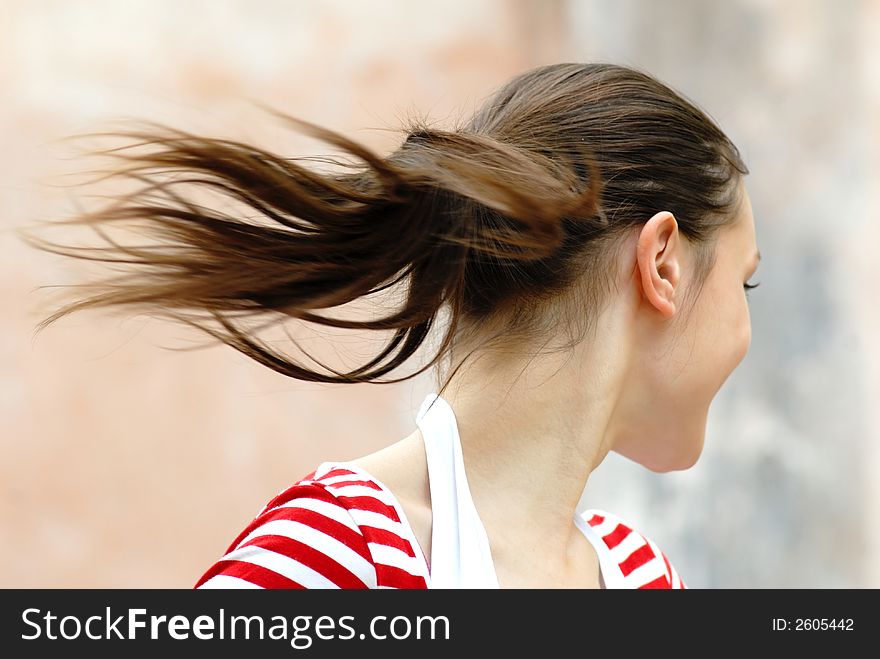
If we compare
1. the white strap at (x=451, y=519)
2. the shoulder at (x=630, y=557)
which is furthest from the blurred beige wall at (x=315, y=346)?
the white strap at (x=451, y=519)

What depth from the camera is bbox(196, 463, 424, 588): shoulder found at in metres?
0.56

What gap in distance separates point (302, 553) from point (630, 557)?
12.5 inches

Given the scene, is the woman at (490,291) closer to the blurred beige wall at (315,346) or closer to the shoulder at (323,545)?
the shoulder at (323,545)

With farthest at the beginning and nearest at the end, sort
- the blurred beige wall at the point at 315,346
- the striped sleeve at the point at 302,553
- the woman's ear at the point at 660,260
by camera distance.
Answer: the blurred beige wall at the point at 315,346 → the woman's ear at the point at 660,260 → the striped sleeve at the point at 302,553

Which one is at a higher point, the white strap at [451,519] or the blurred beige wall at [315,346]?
the blurred beige wall at [315,346]

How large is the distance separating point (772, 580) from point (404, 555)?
1423mm

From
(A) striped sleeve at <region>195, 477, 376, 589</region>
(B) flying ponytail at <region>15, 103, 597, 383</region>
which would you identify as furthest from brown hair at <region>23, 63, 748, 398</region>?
(A) striped sleeve at <region>195, 477, 376, 589</region>

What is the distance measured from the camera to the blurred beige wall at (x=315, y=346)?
1820mm

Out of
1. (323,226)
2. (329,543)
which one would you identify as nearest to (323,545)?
(329,543)

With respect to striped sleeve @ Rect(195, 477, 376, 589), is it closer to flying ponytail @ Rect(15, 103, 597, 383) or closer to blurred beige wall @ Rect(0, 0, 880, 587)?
flying ponytail @ Rect(15, 103, 597, 383)

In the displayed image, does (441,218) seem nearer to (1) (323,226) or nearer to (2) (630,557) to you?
(1) (323,226)

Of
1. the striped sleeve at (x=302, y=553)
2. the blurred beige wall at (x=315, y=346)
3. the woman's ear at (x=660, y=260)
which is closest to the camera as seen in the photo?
the striped sleeve at (x=302, y=553)

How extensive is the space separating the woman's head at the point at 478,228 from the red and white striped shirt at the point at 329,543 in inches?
3.7

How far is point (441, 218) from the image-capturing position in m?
0.64
